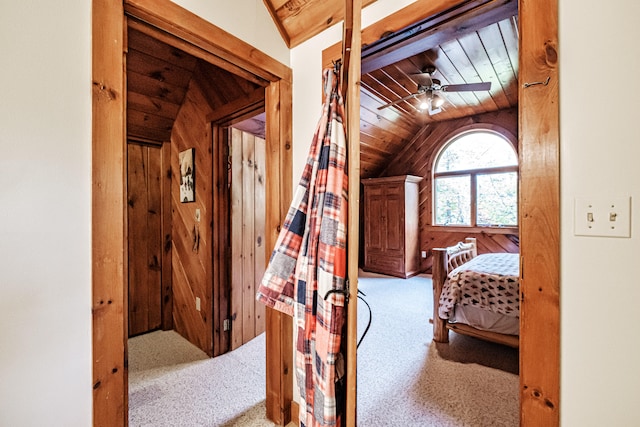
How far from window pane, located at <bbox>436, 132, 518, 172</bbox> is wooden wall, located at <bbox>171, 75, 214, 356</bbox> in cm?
Answer: 450

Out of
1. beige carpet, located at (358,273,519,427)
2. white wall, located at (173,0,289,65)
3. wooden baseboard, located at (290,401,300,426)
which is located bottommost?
beige carpet, located at (358,273,519,427)

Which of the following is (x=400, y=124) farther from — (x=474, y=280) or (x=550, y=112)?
(x=550, y=112)

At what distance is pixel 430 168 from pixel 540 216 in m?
4.74

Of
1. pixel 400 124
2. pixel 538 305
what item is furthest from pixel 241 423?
pixel 400 124

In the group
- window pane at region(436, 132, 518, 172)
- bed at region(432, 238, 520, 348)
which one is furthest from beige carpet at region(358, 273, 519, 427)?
window pane at region(436, 132, 518, 172)

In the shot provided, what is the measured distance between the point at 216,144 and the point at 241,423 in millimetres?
1988

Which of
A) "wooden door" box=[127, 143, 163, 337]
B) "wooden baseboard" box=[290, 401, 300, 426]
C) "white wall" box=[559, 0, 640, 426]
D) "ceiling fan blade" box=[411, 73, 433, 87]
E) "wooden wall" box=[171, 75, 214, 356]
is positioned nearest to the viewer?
"white wall" box=[559, 0, 640, 426]

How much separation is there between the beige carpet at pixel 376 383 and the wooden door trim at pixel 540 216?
101 centimetres

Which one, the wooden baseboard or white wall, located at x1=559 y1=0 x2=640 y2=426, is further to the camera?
the wooden baseboard

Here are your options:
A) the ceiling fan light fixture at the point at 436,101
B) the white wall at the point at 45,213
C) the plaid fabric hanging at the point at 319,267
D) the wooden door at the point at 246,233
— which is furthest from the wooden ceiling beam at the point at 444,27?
the ceiling fan light fixture at the point at 436,101

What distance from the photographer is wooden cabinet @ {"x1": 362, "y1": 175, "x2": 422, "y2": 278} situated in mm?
4945

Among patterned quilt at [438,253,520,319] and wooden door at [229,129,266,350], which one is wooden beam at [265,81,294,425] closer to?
wooden door at [229,129,266,350]

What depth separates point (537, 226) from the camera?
0.84 meters

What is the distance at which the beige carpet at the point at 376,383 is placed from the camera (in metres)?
1.60
